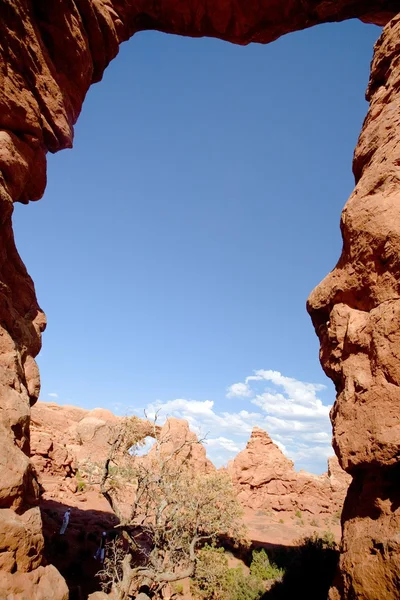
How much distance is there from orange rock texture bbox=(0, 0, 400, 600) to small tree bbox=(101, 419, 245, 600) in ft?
19.6

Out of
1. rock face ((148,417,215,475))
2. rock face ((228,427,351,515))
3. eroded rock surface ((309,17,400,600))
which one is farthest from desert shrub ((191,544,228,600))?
rock face ((148,417,215,475))

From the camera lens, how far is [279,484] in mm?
34500

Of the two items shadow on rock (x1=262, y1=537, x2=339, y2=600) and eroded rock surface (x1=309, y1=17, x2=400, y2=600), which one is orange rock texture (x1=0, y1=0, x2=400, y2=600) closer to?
eroded rock surface (x1=309, y1=17, x2=400, y2=600)

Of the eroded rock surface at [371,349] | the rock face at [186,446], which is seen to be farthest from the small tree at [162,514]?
the rock face at [186,446]

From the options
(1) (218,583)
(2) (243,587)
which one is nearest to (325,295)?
(2) (243,587)

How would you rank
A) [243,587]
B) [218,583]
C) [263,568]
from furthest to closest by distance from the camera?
[263,568] → [218,583] → [243,587]

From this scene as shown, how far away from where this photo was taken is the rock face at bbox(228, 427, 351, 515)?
33.4 m

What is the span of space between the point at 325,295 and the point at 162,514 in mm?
11133

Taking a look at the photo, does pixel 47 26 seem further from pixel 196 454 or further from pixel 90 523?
pixel 196 454

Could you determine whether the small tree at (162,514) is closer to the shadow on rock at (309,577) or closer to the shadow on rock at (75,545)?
the shadow on rock at (75,545)

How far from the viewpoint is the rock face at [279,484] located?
33.4 m

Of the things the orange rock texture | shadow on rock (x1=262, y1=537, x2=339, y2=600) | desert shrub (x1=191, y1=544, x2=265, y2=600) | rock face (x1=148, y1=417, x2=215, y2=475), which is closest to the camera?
the orange rock texture

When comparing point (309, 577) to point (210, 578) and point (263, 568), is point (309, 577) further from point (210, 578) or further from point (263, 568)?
point (263, 568)

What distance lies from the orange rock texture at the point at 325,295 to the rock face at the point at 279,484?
99.6 feet
